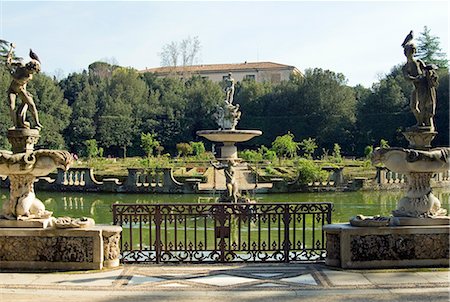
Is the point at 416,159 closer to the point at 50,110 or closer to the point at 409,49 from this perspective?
the point at 409,49

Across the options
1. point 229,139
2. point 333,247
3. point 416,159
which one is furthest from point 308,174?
point 416,159

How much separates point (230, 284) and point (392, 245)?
2499mm

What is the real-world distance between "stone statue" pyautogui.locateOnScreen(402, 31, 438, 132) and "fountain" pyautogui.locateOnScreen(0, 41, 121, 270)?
4.77m

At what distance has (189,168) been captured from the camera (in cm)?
3222

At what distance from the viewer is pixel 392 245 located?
7.54 metres

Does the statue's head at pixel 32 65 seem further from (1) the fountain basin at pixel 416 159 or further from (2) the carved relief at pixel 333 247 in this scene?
(1) the fountain basin at pixel 416 159

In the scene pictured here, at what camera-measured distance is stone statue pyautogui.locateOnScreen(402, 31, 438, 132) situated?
25.5ft

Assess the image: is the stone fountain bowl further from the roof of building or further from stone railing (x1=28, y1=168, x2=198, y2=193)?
the roof of building

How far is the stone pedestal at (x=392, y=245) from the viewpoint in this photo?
752cm

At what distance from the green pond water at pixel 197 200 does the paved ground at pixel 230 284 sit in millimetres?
8098

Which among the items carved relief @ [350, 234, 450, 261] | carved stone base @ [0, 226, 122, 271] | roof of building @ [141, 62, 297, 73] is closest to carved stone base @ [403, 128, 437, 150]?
carved relief @ [350, 234, 450, 261]

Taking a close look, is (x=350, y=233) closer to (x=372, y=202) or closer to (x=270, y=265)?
(x=270, y=265)

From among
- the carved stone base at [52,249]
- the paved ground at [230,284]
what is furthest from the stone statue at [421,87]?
the carved stone base at [52,249]

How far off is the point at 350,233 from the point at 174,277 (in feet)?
8.38
